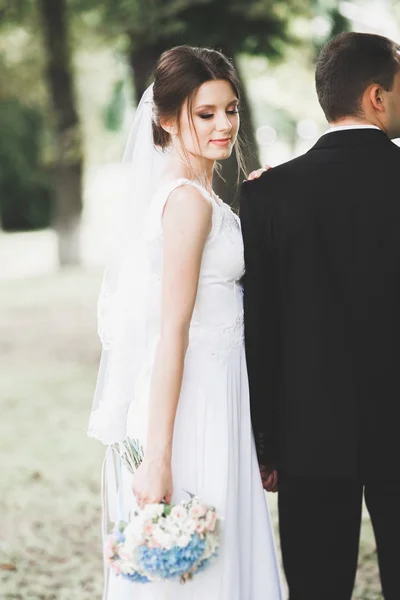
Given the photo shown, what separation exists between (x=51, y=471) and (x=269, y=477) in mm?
3668

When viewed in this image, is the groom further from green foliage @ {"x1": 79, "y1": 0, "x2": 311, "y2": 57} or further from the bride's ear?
green foliage @ {"x1": 79, "y1": 0, "x2": 311, "y2": 57}

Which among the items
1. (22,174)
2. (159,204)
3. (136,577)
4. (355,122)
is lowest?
(136,577)

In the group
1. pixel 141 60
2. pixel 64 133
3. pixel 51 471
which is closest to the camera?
pixel 51 471

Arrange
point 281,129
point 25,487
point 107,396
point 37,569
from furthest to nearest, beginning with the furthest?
point 281,129 < point 25,487 < point 37,569 < point 107,396

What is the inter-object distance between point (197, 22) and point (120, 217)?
4.65 meters

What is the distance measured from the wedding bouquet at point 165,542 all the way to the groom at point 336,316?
28 cm

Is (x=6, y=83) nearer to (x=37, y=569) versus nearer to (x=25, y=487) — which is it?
(x=25, y=487)

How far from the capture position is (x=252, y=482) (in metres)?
2.70

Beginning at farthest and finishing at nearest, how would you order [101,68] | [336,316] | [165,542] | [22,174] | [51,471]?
[22,174], [101,68], [51,471], [336,316], [165,542]

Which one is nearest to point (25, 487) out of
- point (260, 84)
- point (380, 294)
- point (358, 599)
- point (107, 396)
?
point (358, 599)

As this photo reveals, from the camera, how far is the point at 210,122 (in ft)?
8.35

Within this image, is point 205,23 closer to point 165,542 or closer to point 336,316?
point 336,316

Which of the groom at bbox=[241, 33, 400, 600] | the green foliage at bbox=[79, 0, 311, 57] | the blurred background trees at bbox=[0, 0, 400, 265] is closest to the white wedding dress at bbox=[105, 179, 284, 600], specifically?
the groom at bbox=[241, 33, 400, 600]

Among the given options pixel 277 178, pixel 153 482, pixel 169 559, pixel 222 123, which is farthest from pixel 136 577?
pixel 222 123
